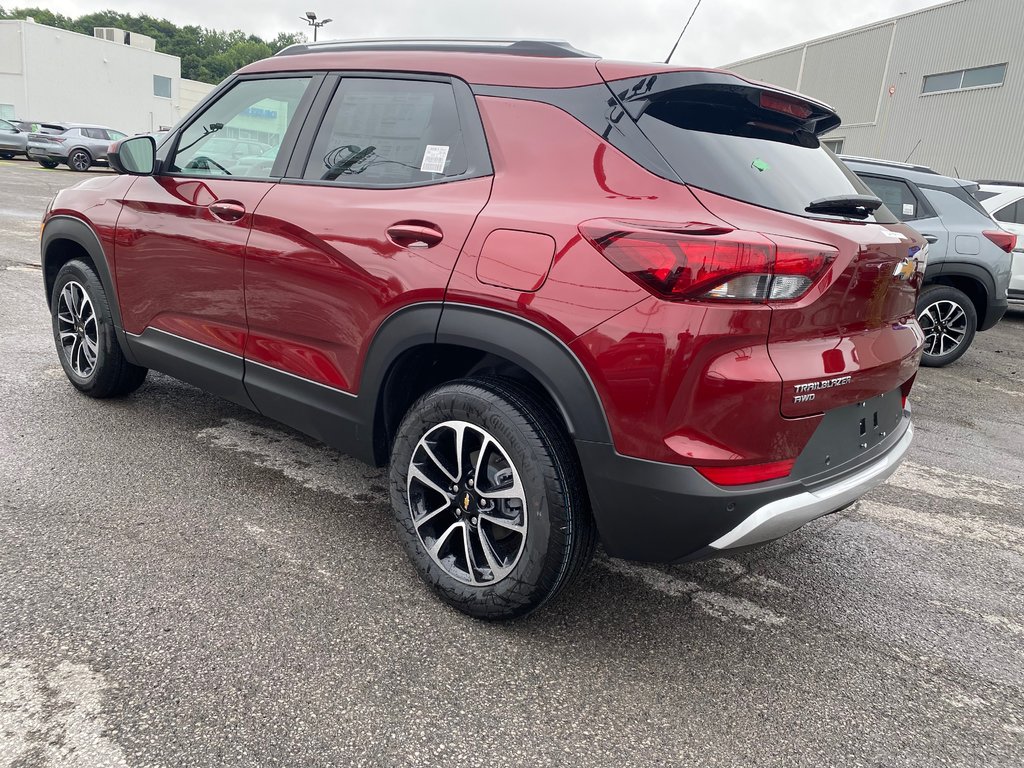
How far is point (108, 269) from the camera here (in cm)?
372

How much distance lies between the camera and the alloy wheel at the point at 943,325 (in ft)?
22.2

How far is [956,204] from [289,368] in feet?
20.9

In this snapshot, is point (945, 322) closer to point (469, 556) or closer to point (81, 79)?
point (469, 556)

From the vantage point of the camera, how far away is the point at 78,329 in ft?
13.4

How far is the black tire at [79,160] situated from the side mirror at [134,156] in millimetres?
25950

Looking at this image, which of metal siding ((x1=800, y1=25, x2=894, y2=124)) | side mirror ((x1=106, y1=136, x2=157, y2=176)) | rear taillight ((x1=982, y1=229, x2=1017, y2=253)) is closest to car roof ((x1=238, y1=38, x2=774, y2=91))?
side mirror ((x1=106, y1=136, x2=157, y2=176))

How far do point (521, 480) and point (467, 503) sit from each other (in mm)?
284

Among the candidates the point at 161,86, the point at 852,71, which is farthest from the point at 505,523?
the point at 161,86

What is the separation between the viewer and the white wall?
4031 centimetres

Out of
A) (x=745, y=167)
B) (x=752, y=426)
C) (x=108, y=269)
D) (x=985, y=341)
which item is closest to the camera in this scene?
(x=752, y=426)

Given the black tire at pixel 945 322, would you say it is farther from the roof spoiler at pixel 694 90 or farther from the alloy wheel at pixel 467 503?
the alloy wheel at pixel 467 503

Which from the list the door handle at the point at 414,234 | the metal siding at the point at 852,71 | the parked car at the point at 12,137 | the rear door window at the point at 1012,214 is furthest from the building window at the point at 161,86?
the door handle at the point at 414,234

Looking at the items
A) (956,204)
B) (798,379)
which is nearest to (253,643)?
(798,379)

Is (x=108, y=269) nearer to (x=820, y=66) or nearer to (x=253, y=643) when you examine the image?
(x=253, y=643)
